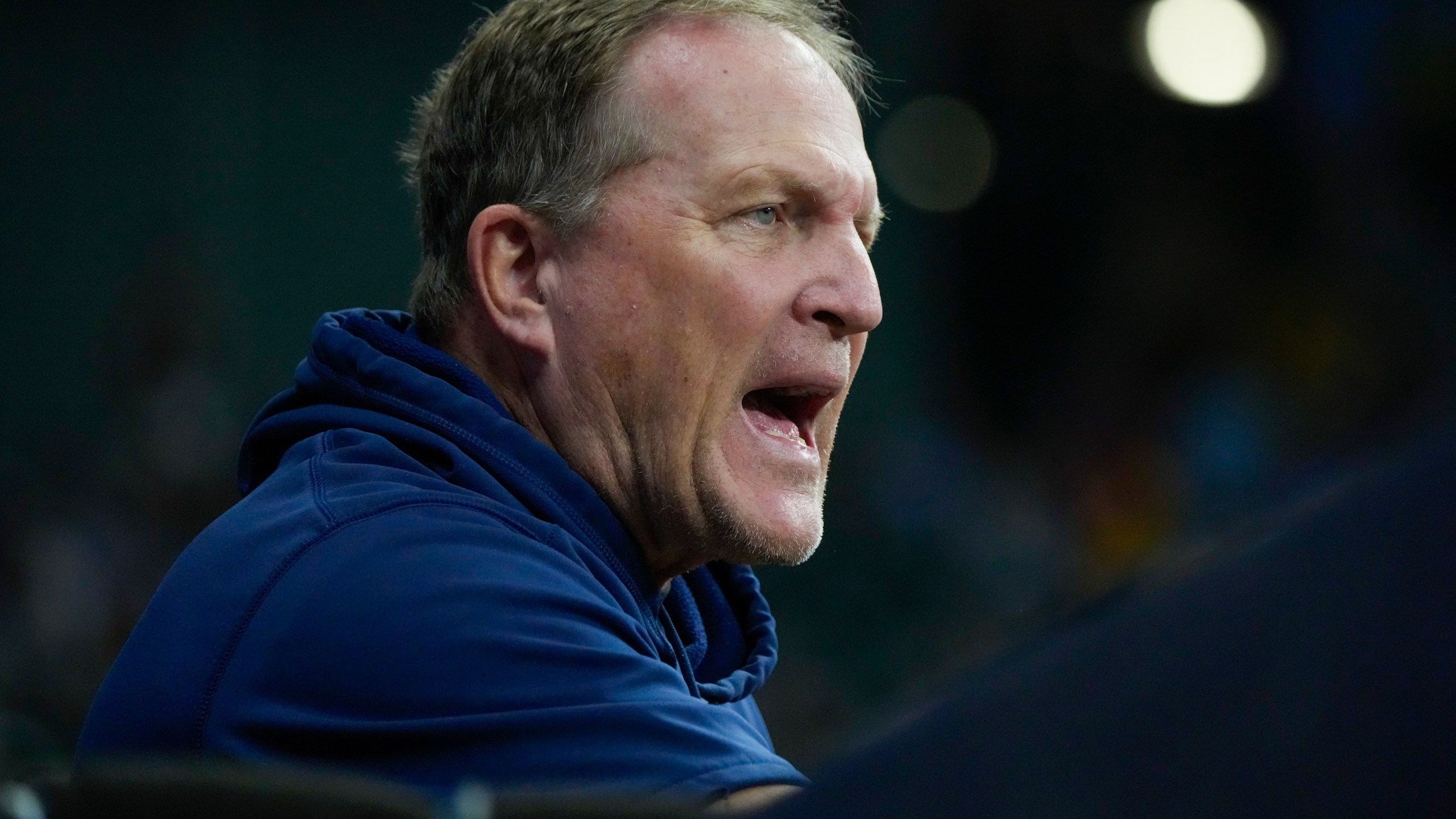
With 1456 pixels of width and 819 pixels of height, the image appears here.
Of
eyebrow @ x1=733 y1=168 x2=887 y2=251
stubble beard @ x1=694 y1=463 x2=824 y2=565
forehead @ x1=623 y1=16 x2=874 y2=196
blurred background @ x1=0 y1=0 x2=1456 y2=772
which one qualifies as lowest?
blurred background @ x1=0 y1=0 x2=1456 y2=772

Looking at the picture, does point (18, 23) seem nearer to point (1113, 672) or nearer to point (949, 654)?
point (949, 654)

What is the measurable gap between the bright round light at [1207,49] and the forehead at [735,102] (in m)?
5.62

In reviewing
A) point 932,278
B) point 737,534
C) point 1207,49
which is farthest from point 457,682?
point 932,278

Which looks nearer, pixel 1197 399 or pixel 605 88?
pixel 605 88

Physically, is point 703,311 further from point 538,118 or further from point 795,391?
point 538,118

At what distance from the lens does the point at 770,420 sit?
6.58ft

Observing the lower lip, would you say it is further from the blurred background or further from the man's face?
the blurred background

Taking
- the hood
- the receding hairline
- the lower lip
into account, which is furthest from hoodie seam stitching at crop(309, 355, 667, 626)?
the receding hairline

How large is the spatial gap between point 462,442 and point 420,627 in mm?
405

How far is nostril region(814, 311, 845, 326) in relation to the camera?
1.96 m

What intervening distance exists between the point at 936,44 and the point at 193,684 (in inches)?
282

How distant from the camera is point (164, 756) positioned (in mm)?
1506

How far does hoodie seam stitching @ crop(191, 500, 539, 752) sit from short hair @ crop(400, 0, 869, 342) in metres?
0.60

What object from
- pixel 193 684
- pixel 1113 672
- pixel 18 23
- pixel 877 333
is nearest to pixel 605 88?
pixel 193 684
